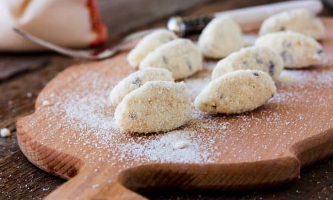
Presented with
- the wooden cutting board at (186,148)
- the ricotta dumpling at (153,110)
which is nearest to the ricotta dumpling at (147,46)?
the wooden cutting board at (186,148)

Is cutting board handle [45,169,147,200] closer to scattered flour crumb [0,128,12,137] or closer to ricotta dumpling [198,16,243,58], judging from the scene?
scattered flour crumb [0,128,12,137]

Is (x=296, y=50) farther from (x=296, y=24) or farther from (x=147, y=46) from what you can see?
(x=147, y=46)

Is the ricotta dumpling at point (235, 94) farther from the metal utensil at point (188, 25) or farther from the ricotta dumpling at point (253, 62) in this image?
the metal utensil at point (188, 25)

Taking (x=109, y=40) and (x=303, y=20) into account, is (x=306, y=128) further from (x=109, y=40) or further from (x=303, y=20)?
(x=109, y=40)

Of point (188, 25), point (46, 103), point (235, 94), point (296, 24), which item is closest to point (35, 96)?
point (46, 103)

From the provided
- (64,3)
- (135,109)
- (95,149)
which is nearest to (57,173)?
(95,149)
